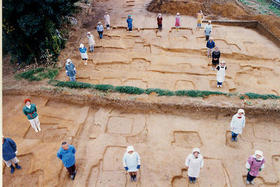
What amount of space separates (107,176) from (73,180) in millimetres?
909

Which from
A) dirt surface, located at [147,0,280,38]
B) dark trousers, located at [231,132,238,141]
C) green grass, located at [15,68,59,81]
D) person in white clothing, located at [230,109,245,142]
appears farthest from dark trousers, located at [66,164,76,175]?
dirt surface, located at [147,0,280,38]

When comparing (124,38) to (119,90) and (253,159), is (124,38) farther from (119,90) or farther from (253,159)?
(253,159)

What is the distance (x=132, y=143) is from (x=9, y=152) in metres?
3.41

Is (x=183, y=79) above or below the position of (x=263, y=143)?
above

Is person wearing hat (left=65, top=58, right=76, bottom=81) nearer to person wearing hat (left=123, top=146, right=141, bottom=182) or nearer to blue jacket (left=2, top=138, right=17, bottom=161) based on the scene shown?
blue jacket (left=2, top=138, right=17, bottom=161)

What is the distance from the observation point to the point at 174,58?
11.7 m

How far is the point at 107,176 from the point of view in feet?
20.1

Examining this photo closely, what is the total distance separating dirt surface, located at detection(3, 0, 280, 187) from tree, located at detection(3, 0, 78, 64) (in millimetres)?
917

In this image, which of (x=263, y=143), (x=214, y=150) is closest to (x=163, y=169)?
(x=214, y=150)

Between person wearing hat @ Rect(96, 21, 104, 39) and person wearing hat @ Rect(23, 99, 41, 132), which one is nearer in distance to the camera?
person wearing hat @ Rect(23, 99, 41, 132)

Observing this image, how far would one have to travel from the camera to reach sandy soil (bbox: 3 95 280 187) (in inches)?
240

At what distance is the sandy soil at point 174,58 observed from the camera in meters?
10.1

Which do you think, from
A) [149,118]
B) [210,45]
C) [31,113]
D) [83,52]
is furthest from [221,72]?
[31,113]

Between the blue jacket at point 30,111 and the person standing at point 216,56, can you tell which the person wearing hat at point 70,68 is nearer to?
the blue jacket at point 30,111
